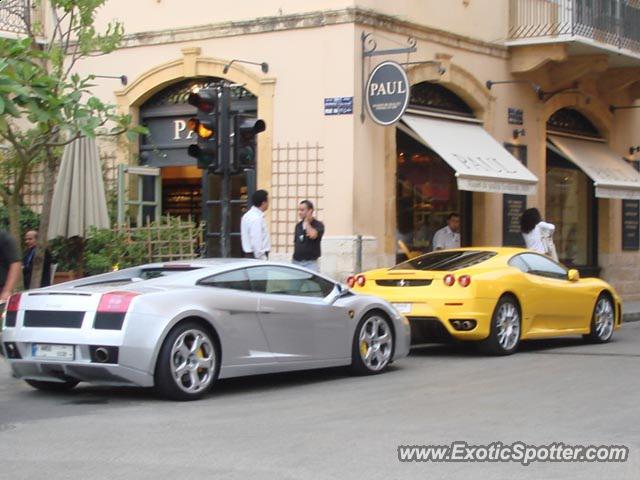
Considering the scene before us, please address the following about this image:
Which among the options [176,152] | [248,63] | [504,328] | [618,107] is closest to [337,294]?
[504,328]

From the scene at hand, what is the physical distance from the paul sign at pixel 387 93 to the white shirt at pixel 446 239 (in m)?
2.71

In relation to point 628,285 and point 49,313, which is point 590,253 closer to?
point 628,285

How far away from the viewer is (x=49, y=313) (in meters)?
10.1

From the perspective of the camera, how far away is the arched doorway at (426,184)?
776 inches

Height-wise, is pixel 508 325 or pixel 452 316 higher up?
pixel 452 316

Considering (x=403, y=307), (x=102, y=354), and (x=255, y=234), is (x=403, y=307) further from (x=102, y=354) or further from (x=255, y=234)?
(x=102, y=354)

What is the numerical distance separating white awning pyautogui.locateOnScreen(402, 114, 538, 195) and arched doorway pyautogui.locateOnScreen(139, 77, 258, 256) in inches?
135

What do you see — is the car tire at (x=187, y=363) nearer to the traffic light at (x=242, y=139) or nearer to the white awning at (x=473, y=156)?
the traffic light at (x=242, y=139)

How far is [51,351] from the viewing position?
996cm

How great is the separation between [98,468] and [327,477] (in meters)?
1.48


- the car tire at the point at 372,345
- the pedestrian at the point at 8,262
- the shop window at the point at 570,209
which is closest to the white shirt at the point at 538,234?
the shop window at the point at 570,209

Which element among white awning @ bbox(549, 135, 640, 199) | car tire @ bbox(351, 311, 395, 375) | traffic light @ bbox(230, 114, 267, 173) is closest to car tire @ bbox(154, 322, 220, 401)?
car tire @ bbox(351, 311, 395, 375)

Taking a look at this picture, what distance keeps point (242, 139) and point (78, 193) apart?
5128 mm

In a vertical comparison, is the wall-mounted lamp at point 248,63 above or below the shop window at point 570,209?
above
